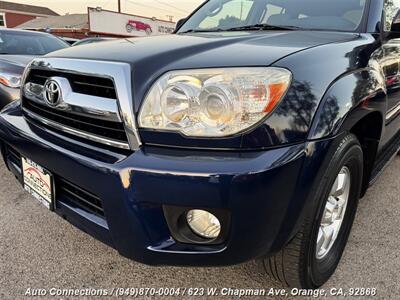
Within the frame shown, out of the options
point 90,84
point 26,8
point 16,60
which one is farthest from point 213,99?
point 26,8

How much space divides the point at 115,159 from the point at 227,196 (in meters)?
0.47

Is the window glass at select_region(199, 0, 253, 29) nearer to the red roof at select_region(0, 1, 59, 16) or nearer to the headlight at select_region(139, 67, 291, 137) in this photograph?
the headlight at select_region(139, 67, 291, 137)

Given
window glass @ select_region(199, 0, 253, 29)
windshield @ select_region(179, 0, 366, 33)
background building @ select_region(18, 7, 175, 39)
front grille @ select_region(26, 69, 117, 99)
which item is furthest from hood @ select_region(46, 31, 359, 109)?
background building @ select_region(18, 7, 175, 39)

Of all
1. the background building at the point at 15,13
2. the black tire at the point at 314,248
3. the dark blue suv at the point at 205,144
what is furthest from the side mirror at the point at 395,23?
the background building at the point at 15,13

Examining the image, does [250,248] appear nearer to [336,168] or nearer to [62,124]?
[336,168]

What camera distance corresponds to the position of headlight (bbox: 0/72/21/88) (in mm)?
3721

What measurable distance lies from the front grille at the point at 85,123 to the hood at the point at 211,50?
0.89 feet

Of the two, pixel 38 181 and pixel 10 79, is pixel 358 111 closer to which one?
pixel 38 181

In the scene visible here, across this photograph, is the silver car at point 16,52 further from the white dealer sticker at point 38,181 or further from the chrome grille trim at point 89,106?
the chrome grille trim at point 89,106

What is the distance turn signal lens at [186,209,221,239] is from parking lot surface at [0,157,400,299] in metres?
0.59

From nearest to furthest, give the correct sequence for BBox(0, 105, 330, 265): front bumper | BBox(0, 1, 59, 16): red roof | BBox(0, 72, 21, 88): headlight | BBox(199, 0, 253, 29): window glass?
BBox(0, 105, 330, 265): front bumper → BBox(199, 0, 253, 29): window glass → BBox(0, 72, 21, 88): headlight → BBox(0, 1, 59, 16): red roof

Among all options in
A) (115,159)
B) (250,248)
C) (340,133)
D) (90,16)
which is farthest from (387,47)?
(90,16)

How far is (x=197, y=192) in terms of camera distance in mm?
1364

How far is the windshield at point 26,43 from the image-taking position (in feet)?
16.0
